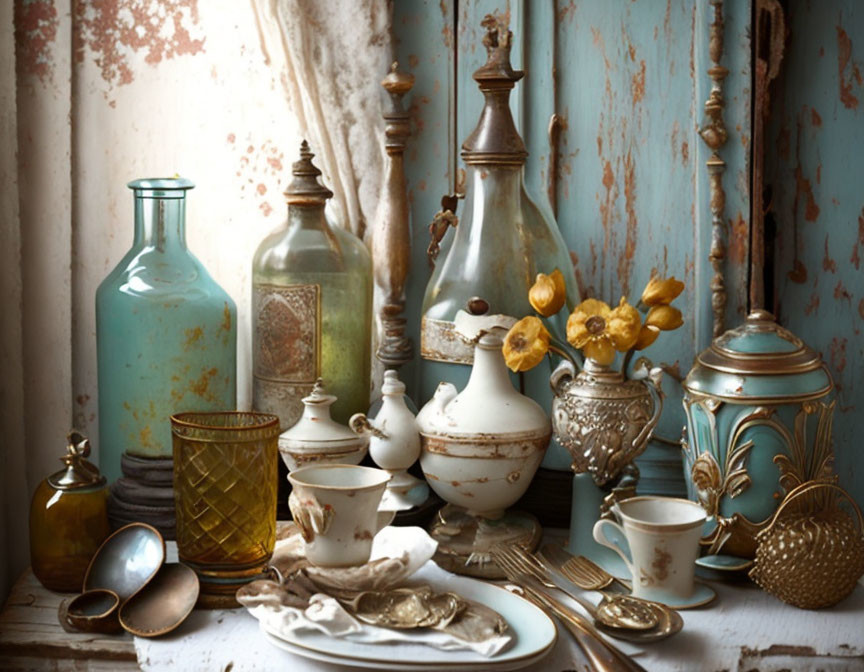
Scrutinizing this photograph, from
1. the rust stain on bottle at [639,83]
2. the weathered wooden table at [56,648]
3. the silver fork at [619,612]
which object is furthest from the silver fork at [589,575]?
the rust stain on bottle at [639,83]

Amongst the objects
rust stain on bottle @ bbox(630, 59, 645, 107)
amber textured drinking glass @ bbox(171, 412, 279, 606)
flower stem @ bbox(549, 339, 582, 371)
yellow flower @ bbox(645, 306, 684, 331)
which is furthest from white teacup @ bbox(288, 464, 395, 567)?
rust stain on bottle @ bbox(630, 59, 645, 107)

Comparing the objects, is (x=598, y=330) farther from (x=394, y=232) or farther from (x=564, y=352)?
(x=394, y=232)

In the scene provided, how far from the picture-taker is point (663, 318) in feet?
4.40

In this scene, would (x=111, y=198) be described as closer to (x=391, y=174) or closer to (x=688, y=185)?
(x=391, y=174)

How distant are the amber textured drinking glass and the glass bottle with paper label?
0.27 m

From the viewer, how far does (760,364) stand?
1281mm

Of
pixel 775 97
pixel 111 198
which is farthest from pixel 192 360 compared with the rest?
pixel 775 97

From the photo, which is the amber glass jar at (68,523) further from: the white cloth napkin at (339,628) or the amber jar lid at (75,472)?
the white cloth napkin at (339,628)

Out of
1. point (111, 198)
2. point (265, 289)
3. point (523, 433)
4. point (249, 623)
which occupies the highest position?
point (111, 198)

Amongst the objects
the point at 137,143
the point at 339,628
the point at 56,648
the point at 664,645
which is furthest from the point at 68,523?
the point at 664,645

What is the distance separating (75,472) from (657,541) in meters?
0.70

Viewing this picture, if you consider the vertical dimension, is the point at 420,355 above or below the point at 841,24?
below

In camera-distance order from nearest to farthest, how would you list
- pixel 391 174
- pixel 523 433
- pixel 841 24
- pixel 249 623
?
1. pixel 249 623
2. pixel 523 433
3. pixel 841 24
4. pixel 391 174

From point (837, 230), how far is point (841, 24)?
0.28 metres
